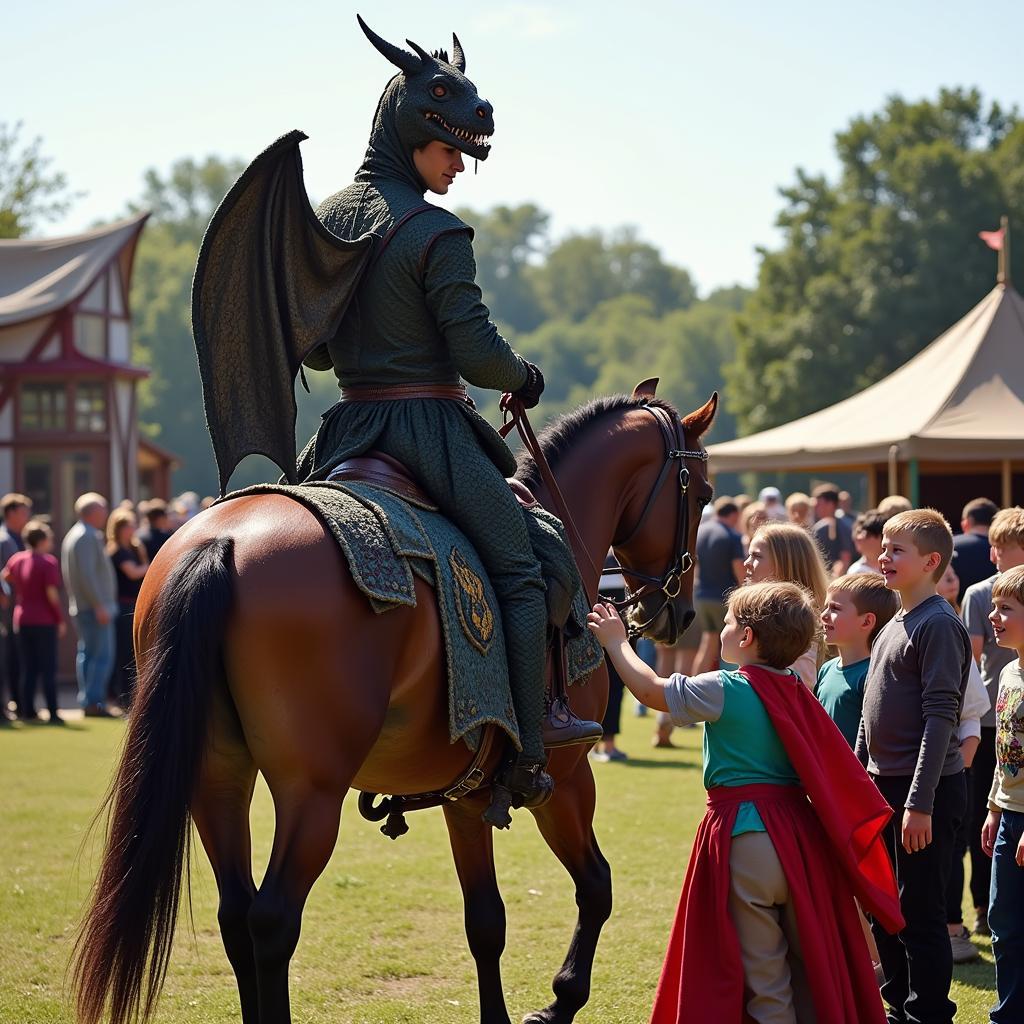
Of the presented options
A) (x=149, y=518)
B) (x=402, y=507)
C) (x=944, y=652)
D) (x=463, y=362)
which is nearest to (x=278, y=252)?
(x=463, y=362)

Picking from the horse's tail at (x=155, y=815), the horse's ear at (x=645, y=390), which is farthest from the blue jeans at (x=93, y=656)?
the horse's tail at (x=155, y=815)


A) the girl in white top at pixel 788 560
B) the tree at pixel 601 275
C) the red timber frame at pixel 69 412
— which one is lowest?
the girl in white top at pixel 788 560

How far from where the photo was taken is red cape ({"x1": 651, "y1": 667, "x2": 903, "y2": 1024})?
13.1ft

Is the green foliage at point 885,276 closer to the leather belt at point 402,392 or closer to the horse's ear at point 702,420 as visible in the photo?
the horse's ear at point 702,420

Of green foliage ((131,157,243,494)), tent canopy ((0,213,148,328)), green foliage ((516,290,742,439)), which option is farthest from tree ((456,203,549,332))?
tent canopy ((0,213,148,328))

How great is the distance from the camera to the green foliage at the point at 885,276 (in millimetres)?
39031

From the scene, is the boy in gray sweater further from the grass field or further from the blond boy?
the blond boy

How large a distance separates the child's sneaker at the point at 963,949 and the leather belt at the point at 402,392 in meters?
3.36

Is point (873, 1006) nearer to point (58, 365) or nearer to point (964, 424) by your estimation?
point (964, 424)

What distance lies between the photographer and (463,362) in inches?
178

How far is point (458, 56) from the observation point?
481cm

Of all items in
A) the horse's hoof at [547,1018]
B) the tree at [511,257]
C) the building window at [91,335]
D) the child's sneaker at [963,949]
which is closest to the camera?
the horse's hoof at [547,1018]

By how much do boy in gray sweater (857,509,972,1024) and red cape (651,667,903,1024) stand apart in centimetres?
71

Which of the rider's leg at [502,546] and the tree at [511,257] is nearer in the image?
the rider's leg at [502,546]
